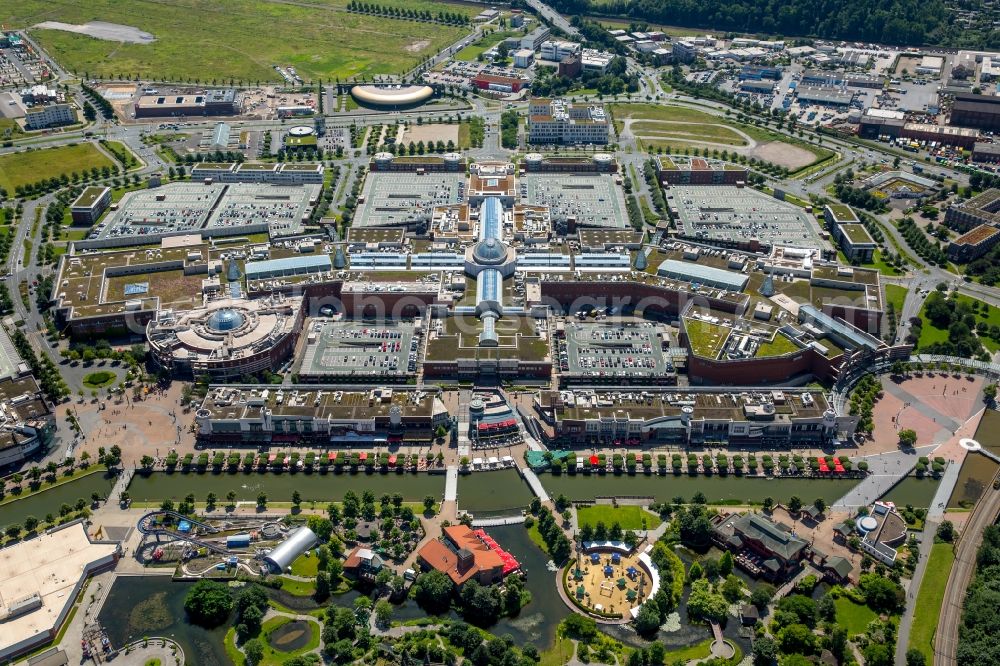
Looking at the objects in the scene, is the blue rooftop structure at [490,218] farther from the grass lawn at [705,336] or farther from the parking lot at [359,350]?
the grass lawn at [705,336]

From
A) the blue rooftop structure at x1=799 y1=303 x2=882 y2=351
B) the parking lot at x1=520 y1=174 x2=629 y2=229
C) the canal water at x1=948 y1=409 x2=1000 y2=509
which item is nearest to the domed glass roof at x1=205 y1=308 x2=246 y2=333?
the parking lot at x1=520 y1=174 x2=629 y2=229

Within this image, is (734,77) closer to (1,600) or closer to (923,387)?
(923,387)

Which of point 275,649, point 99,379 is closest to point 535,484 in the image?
point 275,649

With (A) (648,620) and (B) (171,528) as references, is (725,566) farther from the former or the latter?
(B) (171,528)

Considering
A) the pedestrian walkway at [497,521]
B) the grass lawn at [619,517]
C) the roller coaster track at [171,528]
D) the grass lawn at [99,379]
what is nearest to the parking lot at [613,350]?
the grass lawn at [619,517]

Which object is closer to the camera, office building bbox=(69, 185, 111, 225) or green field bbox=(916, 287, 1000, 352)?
green field bbox=(916, 287, 1000, 352)

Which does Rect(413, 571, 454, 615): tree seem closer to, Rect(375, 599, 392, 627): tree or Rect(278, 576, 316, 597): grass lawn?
Rect(375, 599, 392, 627): tree
